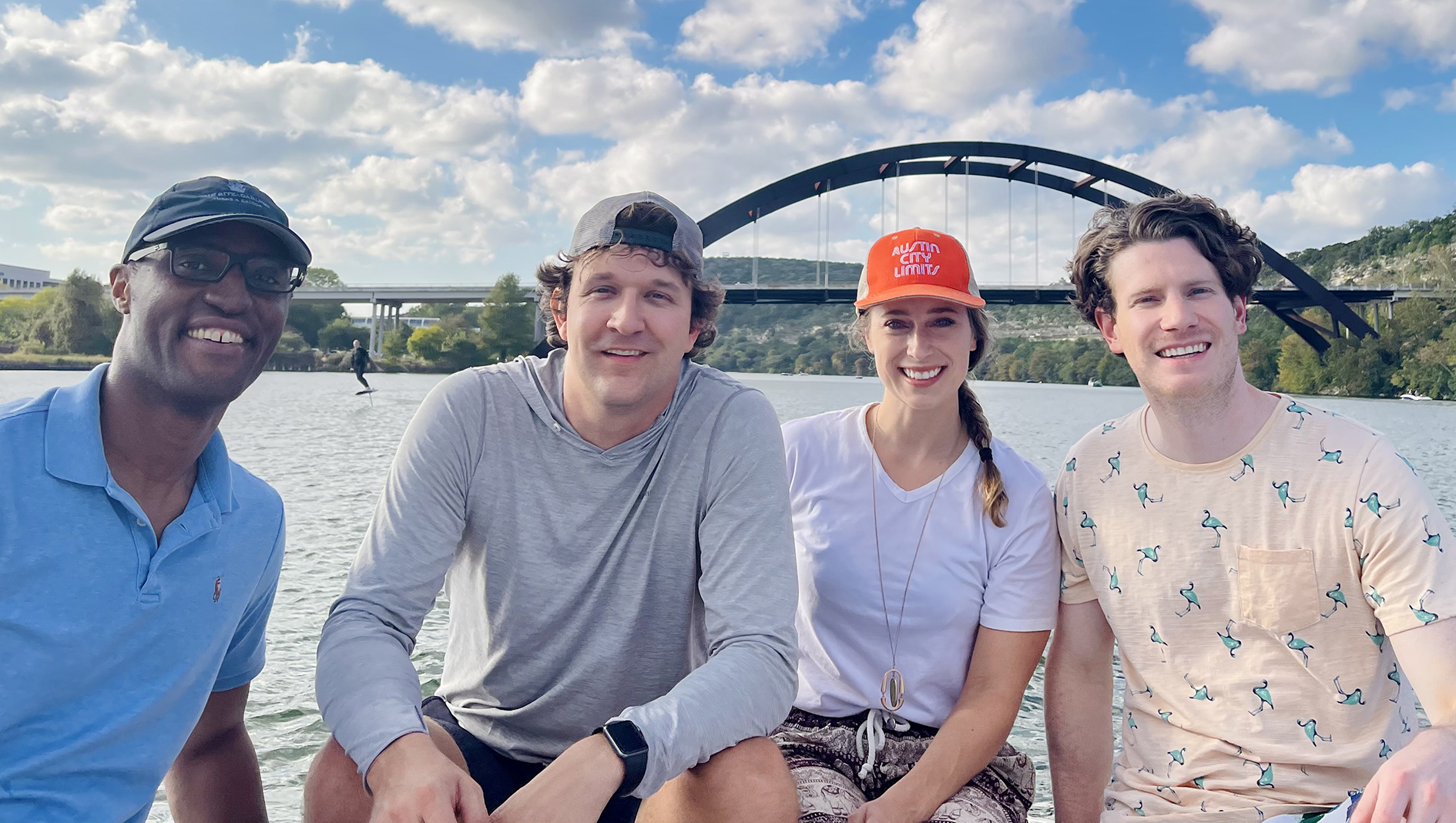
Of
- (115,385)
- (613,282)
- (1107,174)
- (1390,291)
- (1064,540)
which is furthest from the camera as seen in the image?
Result: (1390,291)

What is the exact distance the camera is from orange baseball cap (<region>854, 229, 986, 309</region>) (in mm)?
2574

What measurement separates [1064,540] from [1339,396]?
2475 inches

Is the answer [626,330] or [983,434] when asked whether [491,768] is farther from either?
[983,434]

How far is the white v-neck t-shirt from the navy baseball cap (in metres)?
1.51

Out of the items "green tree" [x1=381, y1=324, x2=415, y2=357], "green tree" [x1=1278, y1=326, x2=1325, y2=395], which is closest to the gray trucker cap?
Answer: "green tree" [x1=1278, y1=326, x2=1325, y2=395]

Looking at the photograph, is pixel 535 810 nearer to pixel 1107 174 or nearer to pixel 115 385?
pixel 115 385

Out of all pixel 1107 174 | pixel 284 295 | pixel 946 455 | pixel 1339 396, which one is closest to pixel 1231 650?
pixel 946 455

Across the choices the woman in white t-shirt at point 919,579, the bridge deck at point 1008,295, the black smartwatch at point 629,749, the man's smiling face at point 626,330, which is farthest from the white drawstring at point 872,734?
the bridge deck at point 1008,295

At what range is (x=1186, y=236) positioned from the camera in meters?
2.25

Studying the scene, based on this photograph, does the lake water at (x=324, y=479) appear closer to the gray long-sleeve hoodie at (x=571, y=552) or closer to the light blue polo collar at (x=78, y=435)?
the gray long-sleeve hoodie at (x=571, y=552)

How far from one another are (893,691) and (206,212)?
197 cm

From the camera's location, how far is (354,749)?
1746 mm

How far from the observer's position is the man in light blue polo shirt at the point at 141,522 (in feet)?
4.87

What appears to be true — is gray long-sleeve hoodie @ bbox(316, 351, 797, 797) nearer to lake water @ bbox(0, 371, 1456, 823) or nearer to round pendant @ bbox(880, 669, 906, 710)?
round pendant @ bbox(880, 669, 906, 710)
